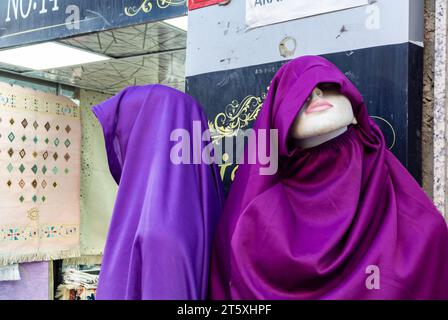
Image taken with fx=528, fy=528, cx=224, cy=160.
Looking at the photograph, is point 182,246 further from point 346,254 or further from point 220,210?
point 346,254

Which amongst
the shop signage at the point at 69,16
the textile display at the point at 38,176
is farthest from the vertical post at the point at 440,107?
the textile display at the point at 38,176

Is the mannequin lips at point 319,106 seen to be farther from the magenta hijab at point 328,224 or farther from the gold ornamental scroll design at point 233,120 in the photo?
the gold ornamental scroll design at point 233,120

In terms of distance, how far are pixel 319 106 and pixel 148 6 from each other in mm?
808

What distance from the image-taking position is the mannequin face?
2.98 ft

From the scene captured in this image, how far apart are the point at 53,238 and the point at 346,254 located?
173 centimetres

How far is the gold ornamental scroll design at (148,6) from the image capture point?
149cm

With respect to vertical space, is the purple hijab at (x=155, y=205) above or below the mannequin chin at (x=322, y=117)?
below

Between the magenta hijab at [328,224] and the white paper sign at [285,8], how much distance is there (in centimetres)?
29

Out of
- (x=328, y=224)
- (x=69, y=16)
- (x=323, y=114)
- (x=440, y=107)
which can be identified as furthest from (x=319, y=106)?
(x=69, y=16)

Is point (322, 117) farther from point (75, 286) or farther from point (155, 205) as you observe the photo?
point (75, 286)

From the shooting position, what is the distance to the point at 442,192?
107 cm

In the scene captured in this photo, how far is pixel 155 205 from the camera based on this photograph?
0.95 metres

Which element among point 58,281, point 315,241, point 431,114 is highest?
point 431,114
